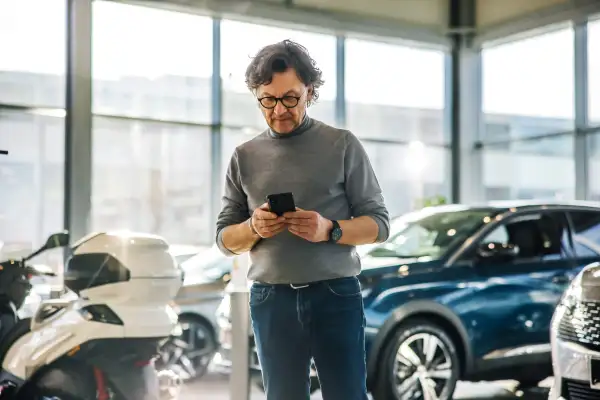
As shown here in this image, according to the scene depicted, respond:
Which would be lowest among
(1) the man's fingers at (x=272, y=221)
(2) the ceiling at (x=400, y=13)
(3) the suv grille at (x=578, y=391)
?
(3) the suv grille at (x=578, y=391)

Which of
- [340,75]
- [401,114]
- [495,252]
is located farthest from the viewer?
[401,114]

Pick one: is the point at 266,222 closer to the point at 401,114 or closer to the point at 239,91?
the point at 239,91

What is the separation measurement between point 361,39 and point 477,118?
2002 mm

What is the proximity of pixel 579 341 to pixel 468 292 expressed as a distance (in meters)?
1.28

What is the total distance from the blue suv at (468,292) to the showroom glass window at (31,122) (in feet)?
4.13

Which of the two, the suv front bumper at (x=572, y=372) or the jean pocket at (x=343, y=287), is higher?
the jean pocket at (x=343, y=287)

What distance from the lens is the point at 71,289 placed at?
123 inches

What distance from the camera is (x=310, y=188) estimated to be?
76.5 inches

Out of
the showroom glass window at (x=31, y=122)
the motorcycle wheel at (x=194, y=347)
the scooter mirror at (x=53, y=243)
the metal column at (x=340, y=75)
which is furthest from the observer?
the metal column at (x=340, y=75)

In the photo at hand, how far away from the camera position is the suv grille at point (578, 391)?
2.96 meters

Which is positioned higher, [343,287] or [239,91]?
[239,91]

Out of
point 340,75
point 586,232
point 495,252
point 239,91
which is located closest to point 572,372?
point 495,252

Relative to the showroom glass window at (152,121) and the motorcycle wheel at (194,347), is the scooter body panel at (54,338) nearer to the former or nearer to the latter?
the motorcycle wheel at (194,347)

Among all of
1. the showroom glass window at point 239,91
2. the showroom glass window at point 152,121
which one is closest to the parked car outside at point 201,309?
the showroom glass window at point 152,121
